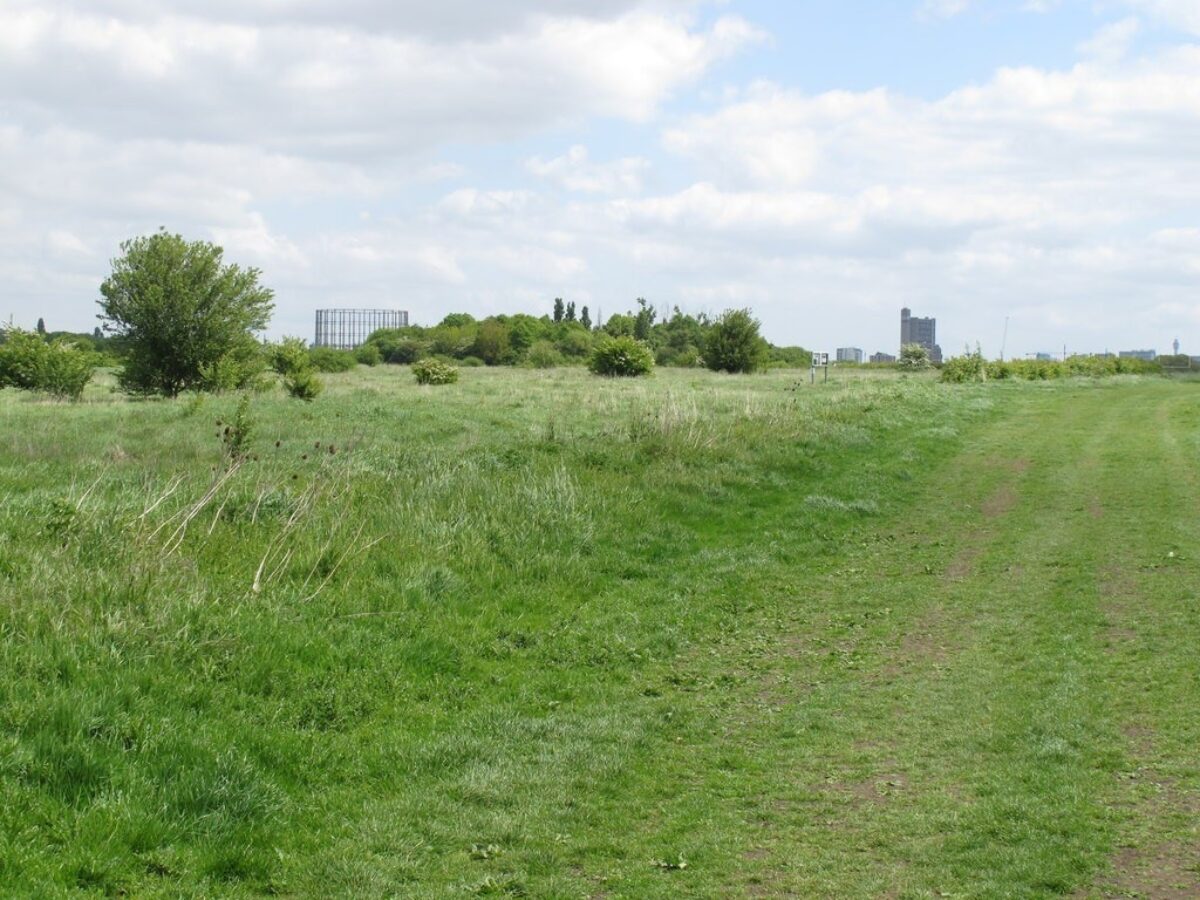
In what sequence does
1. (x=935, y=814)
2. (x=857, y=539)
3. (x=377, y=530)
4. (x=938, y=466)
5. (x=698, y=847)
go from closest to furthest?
(x=698, y=847), (x=935, y=814), (x=377, y=530), (x=857, y=539), (x=938, y=466)

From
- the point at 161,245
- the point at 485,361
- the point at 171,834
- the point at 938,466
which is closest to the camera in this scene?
the point at 171,834

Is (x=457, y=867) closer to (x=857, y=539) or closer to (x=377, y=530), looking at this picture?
(x=377, y=530)

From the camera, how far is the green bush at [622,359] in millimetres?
53334

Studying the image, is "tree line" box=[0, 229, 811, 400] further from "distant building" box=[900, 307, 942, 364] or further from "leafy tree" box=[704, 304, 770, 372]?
"distant building" box=[900, 307, 942, 364]

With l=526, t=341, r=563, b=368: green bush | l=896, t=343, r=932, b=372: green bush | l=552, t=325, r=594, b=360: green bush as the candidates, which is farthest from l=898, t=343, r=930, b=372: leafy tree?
l=552, t=325, r=594, b=360: green bush

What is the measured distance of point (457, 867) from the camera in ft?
14.8

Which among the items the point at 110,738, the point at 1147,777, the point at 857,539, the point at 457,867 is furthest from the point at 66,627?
the point at 857,539

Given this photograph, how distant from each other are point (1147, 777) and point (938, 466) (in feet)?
45.4

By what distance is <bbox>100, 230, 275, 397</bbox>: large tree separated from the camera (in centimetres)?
3644

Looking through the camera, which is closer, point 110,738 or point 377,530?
point 110,738

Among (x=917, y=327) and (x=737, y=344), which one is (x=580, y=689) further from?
(x=917, y=327)

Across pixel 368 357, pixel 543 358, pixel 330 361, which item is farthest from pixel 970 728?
pixel 368 357

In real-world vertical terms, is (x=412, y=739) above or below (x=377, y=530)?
below

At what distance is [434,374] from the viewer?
46812mm
